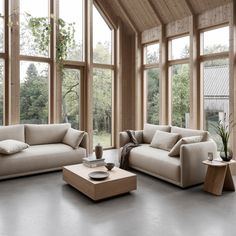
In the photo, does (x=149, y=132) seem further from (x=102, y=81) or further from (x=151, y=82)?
(x=102, y=81)

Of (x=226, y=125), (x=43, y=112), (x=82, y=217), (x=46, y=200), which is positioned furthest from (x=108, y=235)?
(x=43, y=112)

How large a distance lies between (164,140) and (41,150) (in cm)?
233

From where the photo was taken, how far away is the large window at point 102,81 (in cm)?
674

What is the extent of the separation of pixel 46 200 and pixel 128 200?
1.12 m

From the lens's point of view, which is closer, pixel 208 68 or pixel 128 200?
pixel 128 200

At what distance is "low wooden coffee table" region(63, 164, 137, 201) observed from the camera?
3379mm

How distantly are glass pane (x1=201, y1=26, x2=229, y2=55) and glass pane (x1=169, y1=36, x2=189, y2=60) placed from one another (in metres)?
0.41

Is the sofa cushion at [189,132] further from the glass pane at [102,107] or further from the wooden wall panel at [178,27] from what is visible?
the glass pane at [102,107]

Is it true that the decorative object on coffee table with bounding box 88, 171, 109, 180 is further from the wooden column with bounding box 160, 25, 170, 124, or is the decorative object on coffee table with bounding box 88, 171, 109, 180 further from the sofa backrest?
the wooden column with bounding box 160, 25, 170, 124

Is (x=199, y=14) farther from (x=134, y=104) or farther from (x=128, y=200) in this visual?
(x=128, y=200)

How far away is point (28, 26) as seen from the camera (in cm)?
578

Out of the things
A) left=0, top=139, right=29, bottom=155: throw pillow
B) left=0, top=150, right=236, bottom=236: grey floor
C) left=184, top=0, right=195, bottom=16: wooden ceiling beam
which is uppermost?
left=184, top=0, right=195, bottom=16: wooden ceiling beam

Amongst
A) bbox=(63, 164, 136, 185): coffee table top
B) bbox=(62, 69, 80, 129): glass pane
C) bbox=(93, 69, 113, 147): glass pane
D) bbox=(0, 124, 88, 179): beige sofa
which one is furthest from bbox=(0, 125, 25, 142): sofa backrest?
bbox=(93, 69, 113, 147): glass pane

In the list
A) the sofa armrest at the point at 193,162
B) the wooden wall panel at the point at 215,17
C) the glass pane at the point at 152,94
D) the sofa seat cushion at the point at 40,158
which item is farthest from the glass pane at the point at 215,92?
the sofa seat cushion at the point at 40,158
